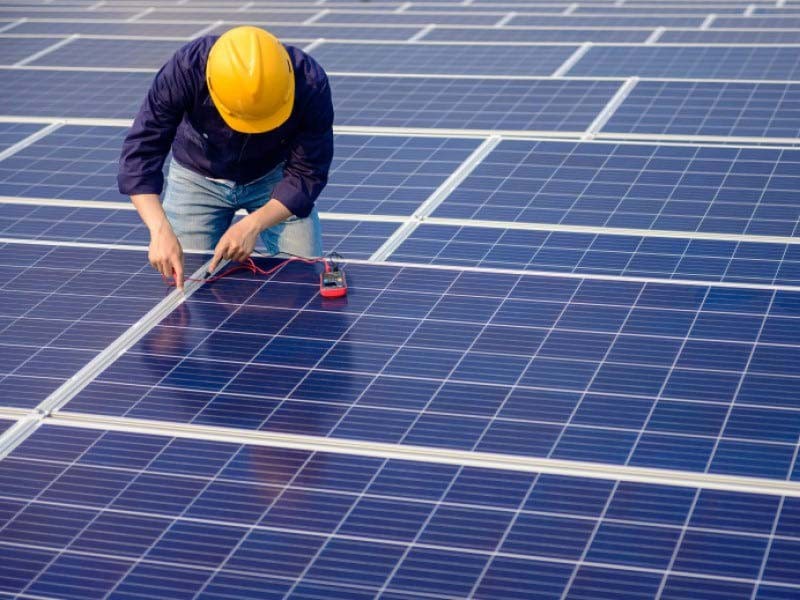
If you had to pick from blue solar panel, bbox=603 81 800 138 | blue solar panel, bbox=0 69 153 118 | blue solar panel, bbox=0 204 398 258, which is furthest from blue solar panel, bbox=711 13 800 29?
blue solar panel, bbox=0 204 398 258

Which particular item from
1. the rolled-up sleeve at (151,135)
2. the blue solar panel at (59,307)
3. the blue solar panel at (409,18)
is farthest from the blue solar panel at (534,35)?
the rolled-up sleeve at (151,135)

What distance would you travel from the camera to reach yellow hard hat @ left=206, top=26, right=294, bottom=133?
7.42 meters

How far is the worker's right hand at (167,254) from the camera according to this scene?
25.2 ft

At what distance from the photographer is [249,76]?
24.3ft

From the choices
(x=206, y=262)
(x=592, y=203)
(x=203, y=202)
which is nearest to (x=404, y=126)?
(x=592, y=203)

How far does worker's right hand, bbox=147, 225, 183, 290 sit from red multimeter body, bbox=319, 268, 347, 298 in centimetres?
76

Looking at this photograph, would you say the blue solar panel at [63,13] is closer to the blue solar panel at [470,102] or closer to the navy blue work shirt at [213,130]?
the blue solar panel at [470,102]

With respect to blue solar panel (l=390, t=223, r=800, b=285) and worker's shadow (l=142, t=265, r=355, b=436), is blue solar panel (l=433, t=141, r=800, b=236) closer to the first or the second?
blue solar panel (l=390, t=223, r=800, b=285)

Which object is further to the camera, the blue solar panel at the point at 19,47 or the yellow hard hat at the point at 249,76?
the blue solar panel at the point at 19,47

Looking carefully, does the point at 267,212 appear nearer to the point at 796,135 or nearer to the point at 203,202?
the point at 203,202

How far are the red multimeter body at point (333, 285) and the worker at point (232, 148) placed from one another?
1.55 ft

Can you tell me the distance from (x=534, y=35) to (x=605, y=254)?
8686 millimetres

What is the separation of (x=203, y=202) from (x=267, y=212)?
1.10 m

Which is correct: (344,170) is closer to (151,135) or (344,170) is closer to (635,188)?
(635,188)
